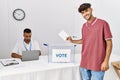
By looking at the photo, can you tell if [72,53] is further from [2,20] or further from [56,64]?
[2,20]

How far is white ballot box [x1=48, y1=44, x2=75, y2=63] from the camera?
2.63 meters

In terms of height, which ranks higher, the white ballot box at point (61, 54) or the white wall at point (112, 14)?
the white wall at point (112, 14)

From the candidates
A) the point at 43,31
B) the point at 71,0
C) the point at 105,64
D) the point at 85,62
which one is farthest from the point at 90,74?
the point at 71,0

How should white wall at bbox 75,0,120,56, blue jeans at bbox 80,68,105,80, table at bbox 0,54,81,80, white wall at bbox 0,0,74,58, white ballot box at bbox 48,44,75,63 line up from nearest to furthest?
blue jeans at bbox 80,68,105,80 → table at bbox 0,54,81,80 → white ballot box at bbox 48,44,75,63 → white wall at bbox 75,0,120,56 → white wall at bbox 0,0,74,58

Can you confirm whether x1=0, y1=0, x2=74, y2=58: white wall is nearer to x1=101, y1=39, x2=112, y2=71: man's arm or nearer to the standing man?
the standing man

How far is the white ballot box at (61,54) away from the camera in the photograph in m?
2.63

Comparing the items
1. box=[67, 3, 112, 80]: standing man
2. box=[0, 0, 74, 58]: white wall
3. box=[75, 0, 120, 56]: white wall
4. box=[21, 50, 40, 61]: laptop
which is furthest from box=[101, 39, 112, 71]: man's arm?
box=[0, 0, 74, 58]: white wall

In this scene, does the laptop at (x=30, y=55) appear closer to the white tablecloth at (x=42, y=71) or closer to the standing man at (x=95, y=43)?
the white tablecloth at (x=42, y=71)

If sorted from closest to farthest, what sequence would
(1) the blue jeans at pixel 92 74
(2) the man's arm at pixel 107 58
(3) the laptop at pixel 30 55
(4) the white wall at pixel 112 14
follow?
(2) the man's arm at pixel 107 58
(1) the blue jeans at pixel 92 74
(3) the laptop at pixel 30 55
(4) the white wall at pixel 112 14

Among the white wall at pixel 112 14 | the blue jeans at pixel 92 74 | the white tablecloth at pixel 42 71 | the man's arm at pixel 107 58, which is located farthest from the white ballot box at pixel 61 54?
the white wall at pixel 112 14

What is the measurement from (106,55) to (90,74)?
355 millimetres

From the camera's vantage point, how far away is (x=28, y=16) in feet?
12.9

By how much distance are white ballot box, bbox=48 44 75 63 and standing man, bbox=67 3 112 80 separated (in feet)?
1.60

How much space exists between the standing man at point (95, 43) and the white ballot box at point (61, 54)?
1.60 ft
